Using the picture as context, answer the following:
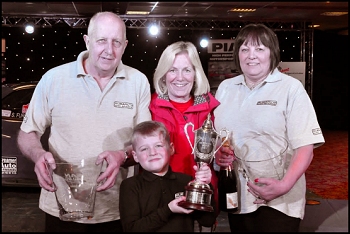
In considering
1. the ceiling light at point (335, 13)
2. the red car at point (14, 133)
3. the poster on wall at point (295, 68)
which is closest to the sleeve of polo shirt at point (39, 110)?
the red car at point (14, 133)

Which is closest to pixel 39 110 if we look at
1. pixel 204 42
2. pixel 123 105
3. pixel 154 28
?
pixel 123 105

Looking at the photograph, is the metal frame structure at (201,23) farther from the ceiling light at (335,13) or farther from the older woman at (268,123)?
the older woman at (268,123)

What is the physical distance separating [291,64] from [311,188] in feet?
15.2

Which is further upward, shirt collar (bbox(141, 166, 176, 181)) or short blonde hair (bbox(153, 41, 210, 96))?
short blonde hair (bbox(153, 41, 210, 96))

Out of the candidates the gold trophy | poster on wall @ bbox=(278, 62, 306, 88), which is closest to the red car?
the gold trophy

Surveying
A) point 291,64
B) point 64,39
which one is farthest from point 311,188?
point 64,39

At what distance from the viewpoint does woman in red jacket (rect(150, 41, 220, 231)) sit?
2.31 m

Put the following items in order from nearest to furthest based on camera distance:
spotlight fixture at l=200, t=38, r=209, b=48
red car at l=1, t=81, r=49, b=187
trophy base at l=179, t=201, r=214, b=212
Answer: trophy base at l=179, t=201, r=214, b=212
red car at l=1, t=81, r=49, b=187
spotlight fixture at l=200, t=38, r=209, b=48

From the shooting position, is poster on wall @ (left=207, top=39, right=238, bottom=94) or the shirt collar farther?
poster on wall @ (left=207, top=39, right=238, bottom=94)

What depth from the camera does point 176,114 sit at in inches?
92.1

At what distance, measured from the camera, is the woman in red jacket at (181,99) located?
7.57ft

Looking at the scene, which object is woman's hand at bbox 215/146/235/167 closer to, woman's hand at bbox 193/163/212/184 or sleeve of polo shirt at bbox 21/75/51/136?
woman's hand at bbox 193/163/212/184

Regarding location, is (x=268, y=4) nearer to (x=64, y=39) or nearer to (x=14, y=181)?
(x=64, y=39)

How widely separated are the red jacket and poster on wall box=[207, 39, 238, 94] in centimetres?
934
